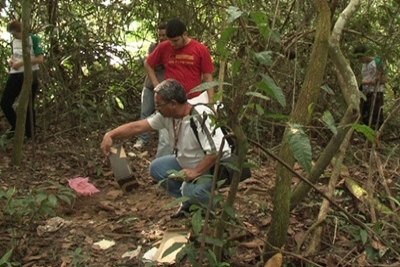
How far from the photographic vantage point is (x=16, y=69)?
6.36 m

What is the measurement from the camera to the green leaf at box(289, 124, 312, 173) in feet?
8.00

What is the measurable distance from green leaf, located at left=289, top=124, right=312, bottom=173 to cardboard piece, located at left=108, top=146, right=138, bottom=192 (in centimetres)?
254

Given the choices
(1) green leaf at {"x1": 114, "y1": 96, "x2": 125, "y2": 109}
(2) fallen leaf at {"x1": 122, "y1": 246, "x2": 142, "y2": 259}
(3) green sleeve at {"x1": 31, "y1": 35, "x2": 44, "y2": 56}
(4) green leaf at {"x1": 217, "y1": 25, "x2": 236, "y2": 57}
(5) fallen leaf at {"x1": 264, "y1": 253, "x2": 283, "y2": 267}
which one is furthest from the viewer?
(1) green leaf at {"x1": 114, "y1": 96, "x2": 125, "y2": 109}

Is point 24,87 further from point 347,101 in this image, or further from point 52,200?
point 347,101

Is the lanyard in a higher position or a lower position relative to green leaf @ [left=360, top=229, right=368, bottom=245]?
higher

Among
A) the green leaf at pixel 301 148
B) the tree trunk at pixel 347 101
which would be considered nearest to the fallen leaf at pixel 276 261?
the tree trunk at pixel 347 101

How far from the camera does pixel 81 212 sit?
4809mm

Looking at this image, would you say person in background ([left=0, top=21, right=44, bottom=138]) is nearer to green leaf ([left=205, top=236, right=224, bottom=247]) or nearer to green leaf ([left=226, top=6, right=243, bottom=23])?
green leaf ([left=205, top=236, right=224, bottom=247])

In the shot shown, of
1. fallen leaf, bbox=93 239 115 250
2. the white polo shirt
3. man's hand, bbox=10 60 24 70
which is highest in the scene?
man's hand, bbox=10 60 24 70

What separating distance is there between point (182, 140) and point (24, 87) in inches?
82.4

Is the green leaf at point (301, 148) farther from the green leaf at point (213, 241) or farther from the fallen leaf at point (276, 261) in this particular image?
the fallen leaf at point (276, 261)

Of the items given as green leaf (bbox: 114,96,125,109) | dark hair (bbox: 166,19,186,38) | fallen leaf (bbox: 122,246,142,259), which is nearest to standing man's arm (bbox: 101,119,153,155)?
fallen leaf (bbox: 122,246,142,259)

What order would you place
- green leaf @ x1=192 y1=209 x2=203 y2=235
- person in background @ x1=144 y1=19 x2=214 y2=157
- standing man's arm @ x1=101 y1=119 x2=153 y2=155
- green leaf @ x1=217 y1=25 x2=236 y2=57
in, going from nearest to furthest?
green leaf @ x1=217 y1=25 x2=236 y2=57, green leaf @ x1=192 y1=209 x2=203 y2=235, standing man's arm @ x1=101 y1=119 x2=153 y2=155, person in background @ x1=144 y1=19 x2=214 y2=157

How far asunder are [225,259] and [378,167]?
1.66m
